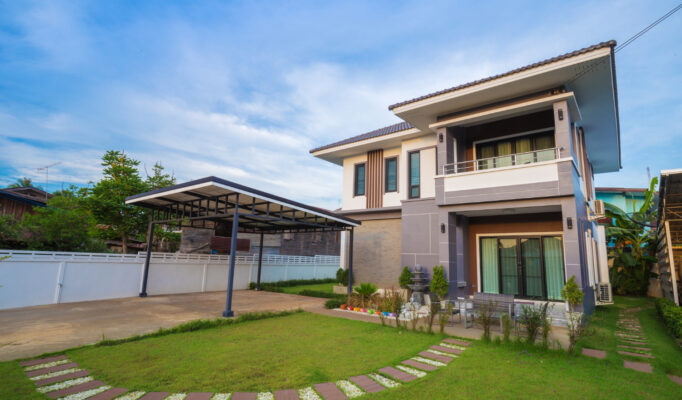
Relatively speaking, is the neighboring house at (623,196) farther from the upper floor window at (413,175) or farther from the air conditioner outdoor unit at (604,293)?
the upper floor window at (413,175)

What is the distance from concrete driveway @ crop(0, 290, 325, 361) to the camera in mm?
5520

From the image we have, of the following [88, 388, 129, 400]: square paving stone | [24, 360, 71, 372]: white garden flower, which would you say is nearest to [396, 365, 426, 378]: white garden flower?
[88, 388, 129, 400]: square paving stone

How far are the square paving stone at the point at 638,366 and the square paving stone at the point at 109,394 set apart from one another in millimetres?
6932

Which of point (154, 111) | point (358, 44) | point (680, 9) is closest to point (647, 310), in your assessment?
point (680, 9)

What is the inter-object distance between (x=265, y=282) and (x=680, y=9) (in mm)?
18077

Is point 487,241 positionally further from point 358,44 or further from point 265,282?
point 265,282

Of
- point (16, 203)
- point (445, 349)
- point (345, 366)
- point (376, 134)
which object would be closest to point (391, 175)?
point (376, 134)

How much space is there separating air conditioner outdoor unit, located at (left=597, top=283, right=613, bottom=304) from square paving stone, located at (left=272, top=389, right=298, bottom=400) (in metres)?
11.7

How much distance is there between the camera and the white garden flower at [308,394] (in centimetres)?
342

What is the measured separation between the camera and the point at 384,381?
3959 mm

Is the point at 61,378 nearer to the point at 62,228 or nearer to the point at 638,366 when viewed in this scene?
the point at 638,366

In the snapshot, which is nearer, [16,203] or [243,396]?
[243,396]

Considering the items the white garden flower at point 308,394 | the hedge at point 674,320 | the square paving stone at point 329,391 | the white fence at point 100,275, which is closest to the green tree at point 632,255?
the hedge at point 674,320

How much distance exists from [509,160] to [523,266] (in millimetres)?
3624
